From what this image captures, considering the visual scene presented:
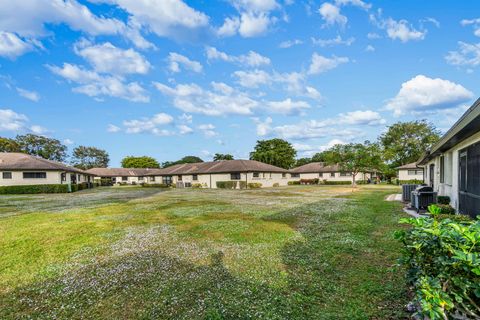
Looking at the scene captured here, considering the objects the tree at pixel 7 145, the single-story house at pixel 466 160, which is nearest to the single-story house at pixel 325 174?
the single-story house at pixel 466 160

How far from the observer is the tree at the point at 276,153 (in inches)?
2527

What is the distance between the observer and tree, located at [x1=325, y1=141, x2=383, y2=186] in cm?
3384

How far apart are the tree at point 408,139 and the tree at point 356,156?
1729 centimetres

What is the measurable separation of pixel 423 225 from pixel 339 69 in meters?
18.8

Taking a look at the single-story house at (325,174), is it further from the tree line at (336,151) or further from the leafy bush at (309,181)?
the tree line at (336,151)

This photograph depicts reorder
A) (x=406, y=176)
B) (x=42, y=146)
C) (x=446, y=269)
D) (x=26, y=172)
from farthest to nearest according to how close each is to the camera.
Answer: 1. (x=42, y=146)
2. (x=406, y=176)
3. (x=26, y=172)
4. (x=446, y=269)

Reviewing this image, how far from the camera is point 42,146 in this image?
6688 centimetres

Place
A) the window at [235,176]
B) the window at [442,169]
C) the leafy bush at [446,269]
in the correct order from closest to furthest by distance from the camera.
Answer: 1. the leafy bush at [446,269]
2. the window at [442,169]
3. the window at [235,176]

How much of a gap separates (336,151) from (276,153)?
29353 mm

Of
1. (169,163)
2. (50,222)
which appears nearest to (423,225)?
(50,222)

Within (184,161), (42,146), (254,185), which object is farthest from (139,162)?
(254,185)

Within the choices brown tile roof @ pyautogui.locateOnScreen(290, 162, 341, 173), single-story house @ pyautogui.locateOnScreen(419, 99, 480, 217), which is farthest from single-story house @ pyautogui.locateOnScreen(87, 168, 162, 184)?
single-story house @ pyautogui.locateOnScreen(419, 99, 480, 217)

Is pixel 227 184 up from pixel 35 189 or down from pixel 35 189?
down

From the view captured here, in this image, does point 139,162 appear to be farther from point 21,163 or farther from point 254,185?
point 254,185
